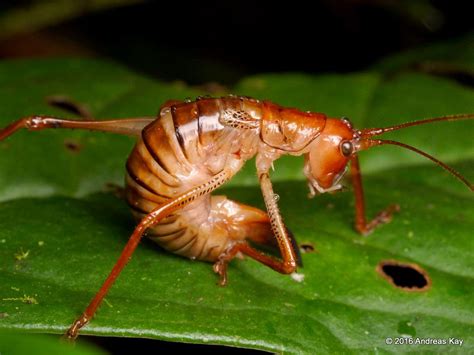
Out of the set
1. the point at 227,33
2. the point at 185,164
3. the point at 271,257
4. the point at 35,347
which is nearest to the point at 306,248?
the point at 271,257

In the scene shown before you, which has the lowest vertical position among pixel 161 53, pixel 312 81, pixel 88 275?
pixel 88 275

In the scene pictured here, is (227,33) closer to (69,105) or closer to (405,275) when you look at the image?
(69,105)

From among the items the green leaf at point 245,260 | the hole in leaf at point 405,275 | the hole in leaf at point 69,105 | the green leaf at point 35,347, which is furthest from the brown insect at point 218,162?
the green leaf at point 35,347

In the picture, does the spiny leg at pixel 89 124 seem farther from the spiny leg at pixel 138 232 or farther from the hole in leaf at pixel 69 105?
the hole in leaf at pixel 69 105

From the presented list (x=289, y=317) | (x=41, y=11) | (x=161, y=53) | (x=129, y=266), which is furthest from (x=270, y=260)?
(x=161, y=53)

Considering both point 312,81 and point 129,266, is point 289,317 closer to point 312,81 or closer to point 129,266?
point 129,266

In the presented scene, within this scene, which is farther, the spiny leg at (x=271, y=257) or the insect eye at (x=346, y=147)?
the insect eye at (x=346, y=147)

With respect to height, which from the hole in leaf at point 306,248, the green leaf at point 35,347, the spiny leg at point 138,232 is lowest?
the green leaf at point 35,347
